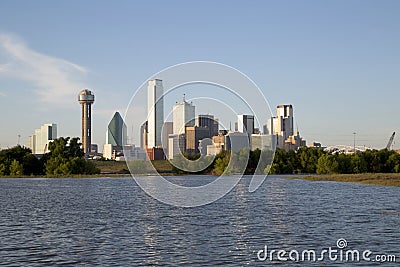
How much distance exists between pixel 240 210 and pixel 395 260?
28.5m

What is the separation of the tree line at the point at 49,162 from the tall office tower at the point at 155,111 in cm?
11963

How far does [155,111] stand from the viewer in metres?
51.5

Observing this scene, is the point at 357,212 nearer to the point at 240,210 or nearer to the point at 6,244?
the point at 240,210

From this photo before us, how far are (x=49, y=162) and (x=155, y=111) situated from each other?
5631 inches

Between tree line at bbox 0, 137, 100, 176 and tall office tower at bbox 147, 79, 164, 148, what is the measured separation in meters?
120

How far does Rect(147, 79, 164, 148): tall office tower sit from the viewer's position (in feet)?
130

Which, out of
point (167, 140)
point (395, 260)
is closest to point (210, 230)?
point (395, 260)

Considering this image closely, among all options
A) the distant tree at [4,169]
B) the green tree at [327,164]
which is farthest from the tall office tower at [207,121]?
the distant tree at [4,169]

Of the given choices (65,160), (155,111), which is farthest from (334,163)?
(155,111)

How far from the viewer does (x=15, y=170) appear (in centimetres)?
18100

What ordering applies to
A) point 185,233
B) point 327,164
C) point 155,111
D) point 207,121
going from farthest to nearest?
point 327,164
point 207,121
point 155,111
point 185,233

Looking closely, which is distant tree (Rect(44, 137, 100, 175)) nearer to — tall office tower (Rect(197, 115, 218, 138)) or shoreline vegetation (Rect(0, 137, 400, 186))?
shoreline vegetation (Rect(0, 137, 400, 186))

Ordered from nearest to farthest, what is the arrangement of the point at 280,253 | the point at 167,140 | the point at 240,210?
1. the point at 280,253
2. the point at 240,210
3. the point at 167,140

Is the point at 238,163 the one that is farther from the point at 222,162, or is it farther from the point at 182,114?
the point at 182,114
